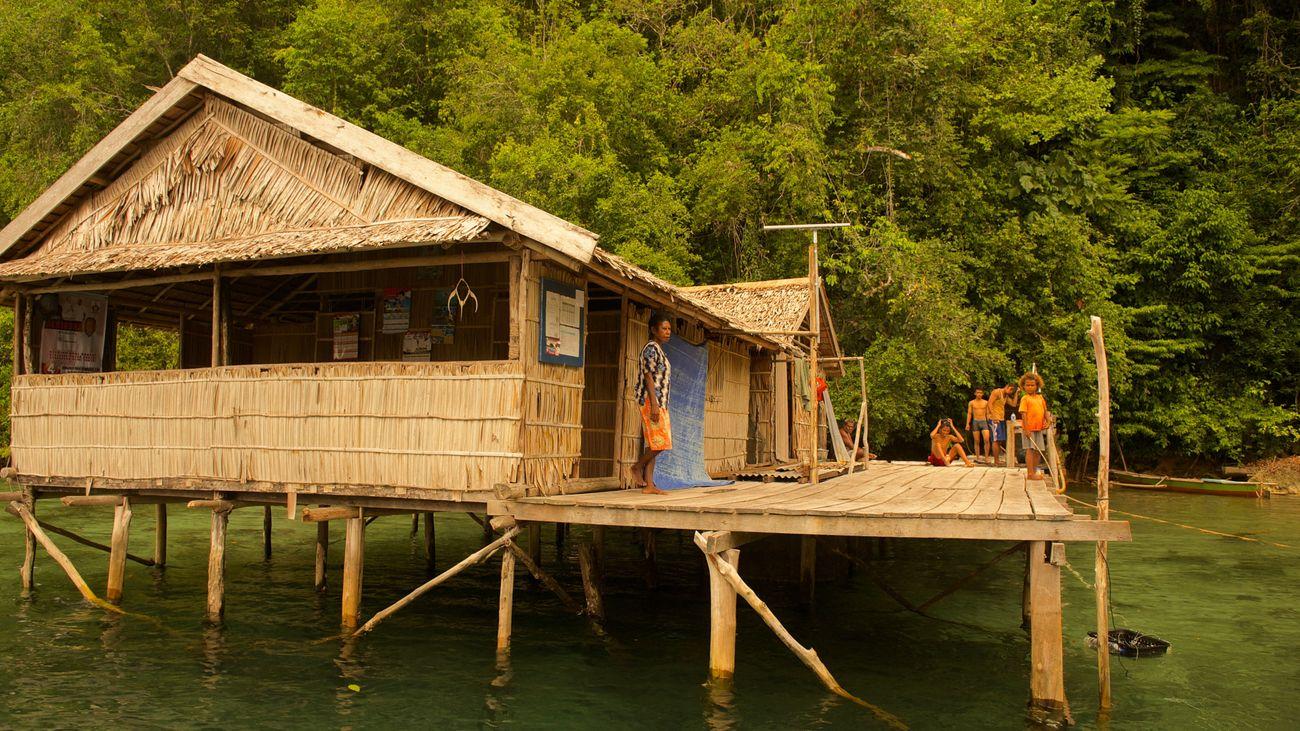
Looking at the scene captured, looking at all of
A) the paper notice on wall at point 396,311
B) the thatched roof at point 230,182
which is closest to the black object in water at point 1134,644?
the thatched roof at point 230,182

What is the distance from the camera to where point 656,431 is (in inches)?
394

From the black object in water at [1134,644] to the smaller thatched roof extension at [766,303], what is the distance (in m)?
6.70

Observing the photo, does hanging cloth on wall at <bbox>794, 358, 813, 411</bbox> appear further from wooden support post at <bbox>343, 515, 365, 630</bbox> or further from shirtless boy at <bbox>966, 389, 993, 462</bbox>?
wooden support post at <bbox>343, 515, 365, 630</bbox>

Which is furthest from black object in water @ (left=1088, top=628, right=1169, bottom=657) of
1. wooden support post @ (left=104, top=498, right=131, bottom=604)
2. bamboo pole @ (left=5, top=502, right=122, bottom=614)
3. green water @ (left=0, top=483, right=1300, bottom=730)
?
bamboo pole @ (left=5, top=502, right=122, bottom=614)

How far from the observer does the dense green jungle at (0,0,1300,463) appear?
23.2 meters

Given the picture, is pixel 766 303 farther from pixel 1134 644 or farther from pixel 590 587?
pixel 1134 644

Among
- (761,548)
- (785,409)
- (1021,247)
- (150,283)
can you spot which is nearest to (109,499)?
(150,283)

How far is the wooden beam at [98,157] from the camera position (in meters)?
10.8

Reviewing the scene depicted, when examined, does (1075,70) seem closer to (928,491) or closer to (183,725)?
(928,491)

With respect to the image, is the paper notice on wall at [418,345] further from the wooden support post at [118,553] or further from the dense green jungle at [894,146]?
the dense green jungle at [894,146]

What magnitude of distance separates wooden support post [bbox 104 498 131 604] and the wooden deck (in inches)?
192

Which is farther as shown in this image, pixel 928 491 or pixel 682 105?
pixel 682 105

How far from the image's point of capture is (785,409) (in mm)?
17547

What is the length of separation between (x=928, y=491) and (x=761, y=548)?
4.33m
